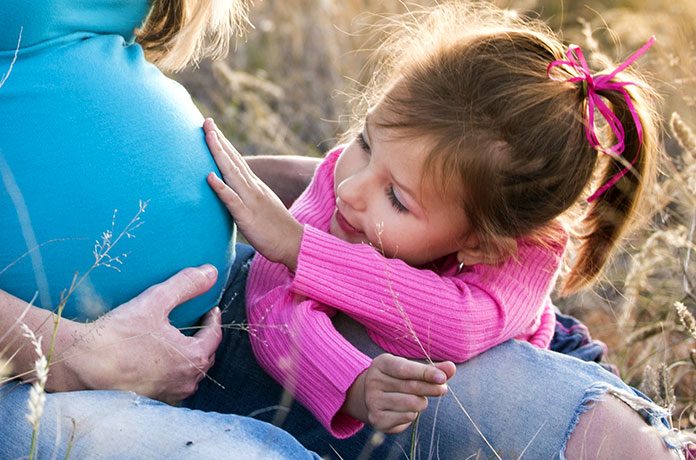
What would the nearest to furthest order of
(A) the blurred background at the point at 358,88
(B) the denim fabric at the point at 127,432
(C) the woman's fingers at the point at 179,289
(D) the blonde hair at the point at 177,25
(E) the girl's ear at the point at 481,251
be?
(B) the denim fabric at the point at 127,432
(C) the woman's fingers at the point at 179,289
(E) the girl's ear at the point at 481,251
(D) the blonde hair at the point at 177,25
(A) the blurred background at the point at 358,88

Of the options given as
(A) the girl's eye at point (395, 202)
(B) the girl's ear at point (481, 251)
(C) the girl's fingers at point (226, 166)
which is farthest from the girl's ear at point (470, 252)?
(C) the girl's fingers at point (226, 166)

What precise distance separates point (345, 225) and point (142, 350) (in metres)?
0.60

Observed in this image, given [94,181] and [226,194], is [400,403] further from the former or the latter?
[94,181]

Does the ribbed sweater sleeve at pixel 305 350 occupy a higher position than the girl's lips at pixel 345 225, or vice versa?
the girl's lips at pixel 345 225

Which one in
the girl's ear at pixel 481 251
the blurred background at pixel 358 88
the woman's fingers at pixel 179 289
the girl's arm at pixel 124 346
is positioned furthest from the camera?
the blurred background at pixel 358 88

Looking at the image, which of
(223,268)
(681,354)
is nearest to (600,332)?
(681,354)

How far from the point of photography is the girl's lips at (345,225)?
94.4 inches

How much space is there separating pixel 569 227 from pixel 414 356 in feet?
1.76

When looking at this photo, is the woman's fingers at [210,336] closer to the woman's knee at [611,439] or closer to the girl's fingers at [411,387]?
the girl's fingers at [411,387]

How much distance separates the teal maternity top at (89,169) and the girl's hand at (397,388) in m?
0.49

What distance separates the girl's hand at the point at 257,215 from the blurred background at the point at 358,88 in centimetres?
121

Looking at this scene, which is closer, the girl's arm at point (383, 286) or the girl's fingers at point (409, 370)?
the girl's fingers at point (409, 370)

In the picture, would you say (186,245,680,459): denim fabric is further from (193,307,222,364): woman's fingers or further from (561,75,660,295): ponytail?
(561,75,660,295): ponytail

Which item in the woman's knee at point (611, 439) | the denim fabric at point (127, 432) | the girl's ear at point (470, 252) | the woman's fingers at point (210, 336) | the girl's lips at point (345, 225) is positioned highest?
the girl's lips at point (345, 225)
